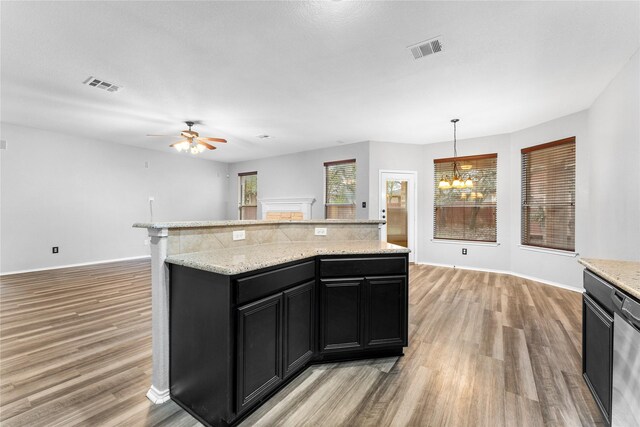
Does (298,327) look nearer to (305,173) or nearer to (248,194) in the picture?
(305,173)

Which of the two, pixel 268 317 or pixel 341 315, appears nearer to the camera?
pixel 268 317

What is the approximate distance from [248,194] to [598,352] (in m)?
8.23

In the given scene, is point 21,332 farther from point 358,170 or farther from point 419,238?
point 419,238

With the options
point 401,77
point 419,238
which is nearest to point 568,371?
point 401,77

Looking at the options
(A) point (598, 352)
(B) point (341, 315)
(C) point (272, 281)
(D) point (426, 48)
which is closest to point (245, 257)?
(C) point (272, 281)

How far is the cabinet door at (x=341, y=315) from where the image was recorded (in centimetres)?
221

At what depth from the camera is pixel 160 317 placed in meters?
1.82

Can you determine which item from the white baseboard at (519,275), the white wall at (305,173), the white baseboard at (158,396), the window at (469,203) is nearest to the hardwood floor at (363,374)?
→ the white baseboard at (158,396)

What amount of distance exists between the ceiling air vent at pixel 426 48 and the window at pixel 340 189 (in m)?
3.72

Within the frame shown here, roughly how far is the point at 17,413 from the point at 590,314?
3602 mm

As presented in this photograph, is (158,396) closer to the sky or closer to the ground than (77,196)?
closer to the ground

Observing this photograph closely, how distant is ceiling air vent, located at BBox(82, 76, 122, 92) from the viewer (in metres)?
3.32

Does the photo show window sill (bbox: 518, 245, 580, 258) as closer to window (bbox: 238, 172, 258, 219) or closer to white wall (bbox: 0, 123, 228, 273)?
window (bbox: 238, 172, 258, 219)

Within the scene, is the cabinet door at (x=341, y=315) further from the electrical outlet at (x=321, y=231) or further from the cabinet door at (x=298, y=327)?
the electrical outlet at (x=321, y=231)
